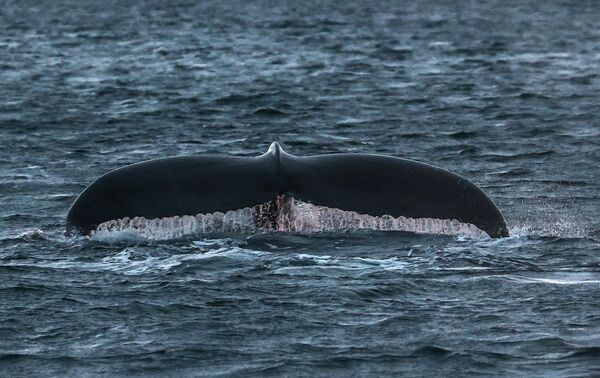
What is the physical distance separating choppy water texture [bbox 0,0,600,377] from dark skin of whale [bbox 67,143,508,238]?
0.52m

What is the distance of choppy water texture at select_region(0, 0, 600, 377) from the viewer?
8.91m

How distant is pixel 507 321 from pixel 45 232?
15.2 feet

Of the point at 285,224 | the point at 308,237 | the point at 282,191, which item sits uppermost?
the point at 282,191

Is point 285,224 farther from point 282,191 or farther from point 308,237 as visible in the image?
point 282,191

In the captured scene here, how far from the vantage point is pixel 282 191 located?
10.3 m

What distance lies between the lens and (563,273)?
34.6ft

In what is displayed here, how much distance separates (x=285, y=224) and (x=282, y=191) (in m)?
0.78

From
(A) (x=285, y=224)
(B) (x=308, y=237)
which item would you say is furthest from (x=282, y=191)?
(B) (x=308, y=237)

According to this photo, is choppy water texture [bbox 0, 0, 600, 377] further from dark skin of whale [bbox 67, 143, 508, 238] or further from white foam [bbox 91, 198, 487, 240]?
dark skin of whale [bbox 67, 143, 508, 238]

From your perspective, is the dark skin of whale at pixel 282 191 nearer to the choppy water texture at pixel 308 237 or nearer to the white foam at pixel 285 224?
the white foam at pixel 285 224

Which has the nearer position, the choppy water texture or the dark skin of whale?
the choppy water texture

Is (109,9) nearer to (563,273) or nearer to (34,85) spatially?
(34,85)

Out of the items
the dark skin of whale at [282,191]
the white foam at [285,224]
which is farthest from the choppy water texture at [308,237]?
the dark skin of whale at [282,191]

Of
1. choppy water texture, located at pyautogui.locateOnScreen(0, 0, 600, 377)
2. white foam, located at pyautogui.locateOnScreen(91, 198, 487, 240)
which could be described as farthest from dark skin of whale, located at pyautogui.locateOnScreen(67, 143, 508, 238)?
choppy water texture, located at pyautogui.locateOnScreen(0, 0, 600, 377)
